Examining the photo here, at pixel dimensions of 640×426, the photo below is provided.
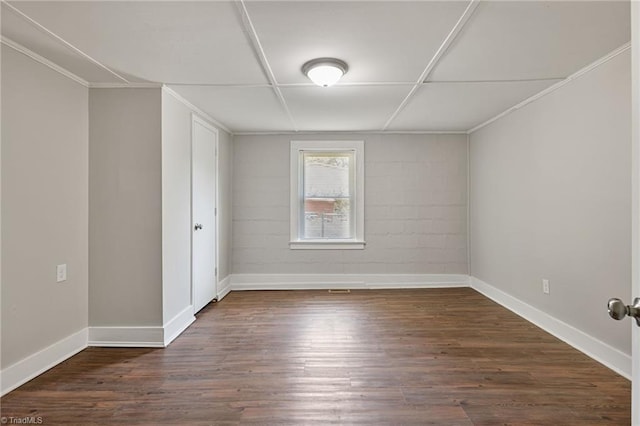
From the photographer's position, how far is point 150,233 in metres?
2.87

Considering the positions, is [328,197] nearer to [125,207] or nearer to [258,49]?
[125,207]

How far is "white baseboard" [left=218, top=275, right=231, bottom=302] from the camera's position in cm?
432

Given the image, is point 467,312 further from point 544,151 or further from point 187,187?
point 187,187

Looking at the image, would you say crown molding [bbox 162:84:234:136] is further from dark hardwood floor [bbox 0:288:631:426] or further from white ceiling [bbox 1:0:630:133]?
dark hardwood floor [bbox 0:288:631:426]

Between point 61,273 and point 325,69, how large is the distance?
2557 millimetres

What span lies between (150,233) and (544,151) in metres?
3.72

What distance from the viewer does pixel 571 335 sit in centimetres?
280

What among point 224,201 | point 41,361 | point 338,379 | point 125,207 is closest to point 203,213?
point 224,201

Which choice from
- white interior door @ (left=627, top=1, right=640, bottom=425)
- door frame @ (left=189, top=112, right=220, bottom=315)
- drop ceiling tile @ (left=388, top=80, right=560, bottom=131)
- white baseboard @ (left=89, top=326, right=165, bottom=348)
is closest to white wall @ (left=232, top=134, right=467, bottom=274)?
drop ceiling tile @ (left=388, top=80, right=560, bottom=131)

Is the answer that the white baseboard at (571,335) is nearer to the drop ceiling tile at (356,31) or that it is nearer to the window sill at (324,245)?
the window sill at (324,245)

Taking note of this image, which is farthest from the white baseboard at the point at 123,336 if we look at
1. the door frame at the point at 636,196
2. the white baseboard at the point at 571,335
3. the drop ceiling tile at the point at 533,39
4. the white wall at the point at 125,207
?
the white baseboard at the point at 571,335

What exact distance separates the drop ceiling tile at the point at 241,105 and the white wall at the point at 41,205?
2.91ft

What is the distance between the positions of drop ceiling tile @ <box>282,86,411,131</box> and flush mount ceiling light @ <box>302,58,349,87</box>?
0.42 meters

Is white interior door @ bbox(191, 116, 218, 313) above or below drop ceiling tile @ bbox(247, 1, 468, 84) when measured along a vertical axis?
below
